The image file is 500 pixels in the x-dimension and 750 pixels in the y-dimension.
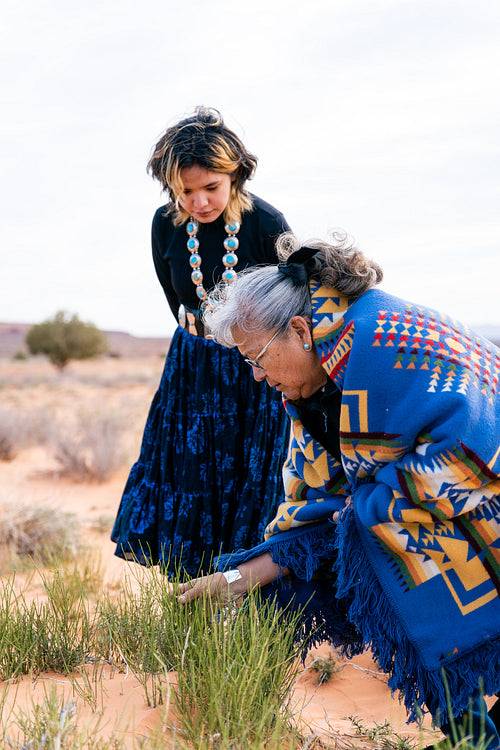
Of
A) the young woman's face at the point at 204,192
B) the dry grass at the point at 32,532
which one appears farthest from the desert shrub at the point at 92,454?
the young woman's face at the point at 204,192

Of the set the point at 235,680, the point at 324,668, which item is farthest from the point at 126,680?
the point at 324,668

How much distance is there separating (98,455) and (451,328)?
6.84 m

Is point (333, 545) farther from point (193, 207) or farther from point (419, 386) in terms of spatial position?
point (193, 207)

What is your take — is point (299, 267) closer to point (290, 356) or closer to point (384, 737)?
point (290, 356)

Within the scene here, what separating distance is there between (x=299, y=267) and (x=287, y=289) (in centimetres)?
8

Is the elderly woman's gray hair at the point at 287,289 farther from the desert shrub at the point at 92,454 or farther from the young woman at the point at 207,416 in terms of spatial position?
the desert shrub at the point at 92,454

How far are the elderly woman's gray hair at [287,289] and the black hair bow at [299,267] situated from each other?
0.04 feet

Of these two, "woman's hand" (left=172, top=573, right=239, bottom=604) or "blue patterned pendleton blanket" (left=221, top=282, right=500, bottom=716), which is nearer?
"blue patterned pendleton blanket" (left=221, top=282, right=500, bottom=716)

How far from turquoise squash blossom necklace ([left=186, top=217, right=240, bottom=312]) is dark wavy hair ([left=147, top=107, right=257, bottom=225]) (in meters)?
0.05

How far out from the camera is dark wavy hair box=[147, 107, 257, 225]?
2.94 metres

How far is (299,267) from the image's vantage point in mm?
2227

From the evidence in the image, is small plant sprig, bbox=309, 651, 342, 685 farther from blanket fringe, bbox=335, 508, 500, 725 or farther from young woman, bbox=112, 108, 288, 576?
blanket fringe, bbox=335, 508, 500, 725

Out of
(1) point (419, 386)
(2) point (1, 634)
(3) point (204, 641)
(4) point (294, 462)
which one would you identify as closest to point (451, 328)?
(1) point (419, 386)

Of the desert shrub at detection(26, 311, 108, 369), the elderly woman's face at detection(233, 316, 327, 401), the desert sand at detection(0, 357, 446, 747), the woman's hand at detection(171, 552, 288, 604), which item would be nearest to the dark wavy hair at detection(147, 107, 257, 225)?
the elderly woman's face at detection(233, 316, 327, 401)
